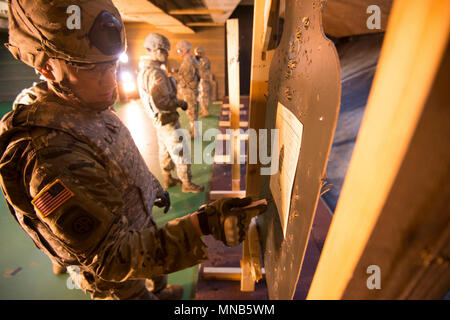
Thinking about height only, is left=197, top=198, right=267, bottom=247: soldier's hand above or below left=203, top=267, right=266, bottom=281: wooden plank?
above

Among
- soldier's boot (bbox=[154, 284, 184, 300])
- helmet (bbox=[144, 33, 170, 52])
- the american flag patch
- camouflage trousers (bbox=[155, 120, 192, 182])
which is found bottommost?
soldier's boot (bbox=[154, 284, 184, 300])

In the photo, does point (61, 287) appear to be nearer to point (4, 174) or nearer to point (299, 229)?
point (4, 174)

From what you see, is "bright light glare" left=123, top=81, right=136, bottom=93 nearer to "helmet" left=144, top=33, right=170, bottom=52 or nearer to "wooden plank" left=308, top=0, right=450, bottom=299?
"helmet" left=144, top=33, right=170, bottom=52

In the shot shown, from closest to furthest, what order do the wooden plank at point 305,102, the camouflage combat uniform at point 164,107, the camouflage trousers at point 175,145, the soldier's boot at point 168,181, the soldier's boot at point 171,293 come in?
the wooden plank at point 305,102
the soldier's boot at point 171,293
the camouflage combat uniform at point 164,107
the camouflage trousers at point 175,145
the soldier's boot at point 168,181

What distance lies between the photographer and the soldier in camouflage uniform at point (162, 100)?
202 centimetres

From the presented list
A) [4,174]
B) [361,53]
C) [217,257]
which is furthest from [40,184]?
[361,53]

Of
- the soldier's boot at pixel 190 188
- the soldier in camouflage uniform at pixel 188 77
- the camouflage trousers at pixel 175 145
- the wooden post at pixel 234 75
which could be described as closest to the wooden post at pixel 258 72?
the wooden post at pixel 234 75

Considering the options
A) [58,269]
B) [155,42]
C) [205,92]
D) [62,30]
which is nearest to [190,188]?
[58,269]

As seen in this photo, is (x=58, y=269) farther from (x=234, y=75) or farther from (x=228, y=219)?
(x=234, y=75)

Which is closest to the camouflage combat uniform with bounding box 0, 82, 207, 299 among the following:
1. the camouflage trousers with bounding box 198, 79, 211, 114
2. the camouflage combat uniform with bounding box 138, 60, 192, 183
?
the camouflage combat uniform with bounding box 138, 60, 192, 183

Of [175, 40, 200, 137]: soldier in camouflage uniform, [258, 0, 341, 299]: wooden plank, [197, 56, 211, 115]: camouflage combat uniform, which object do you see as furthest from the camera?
[197, 56, 211, 115]: camouflage combat uniform

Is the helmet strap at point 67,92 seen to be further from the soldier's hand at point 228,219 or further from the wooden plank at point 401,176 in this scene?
the wooden plank at point 401,176

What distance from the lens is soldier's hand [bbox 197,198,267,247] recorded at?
70 cm

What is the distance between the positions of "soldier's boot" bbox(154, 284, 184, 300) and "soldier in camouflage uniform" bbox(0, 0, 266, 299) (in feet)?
2.45
